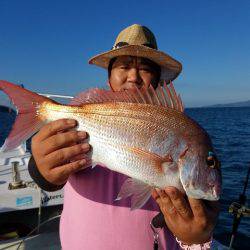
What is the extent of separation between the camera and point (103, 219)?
235cm

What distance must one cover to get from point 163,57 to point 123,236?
1589mm

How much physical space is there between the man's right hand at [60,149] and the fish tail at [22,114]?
0.28 feet

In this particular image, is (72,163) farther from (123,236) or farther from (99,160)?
(123,236)

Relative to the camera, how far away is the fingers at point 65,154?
2096mm

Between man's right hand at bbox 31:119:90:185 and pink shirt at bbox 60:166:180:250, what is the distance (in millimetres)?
297

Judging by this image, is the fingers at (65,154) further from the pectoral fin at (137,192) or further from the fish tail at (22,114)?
the pectoral fin at (137,192)

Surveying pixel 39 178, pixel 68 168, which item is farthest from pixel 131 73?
pixel 39 178

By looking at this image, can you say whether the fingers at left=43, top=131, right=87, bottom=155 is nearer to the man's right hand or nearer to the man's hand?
the man's right hand

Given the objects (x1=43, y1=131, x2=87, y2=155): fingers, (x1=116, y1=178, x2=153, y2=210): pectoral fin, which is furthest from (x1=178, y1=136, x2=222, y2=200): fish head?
(x1=43, y1=131, x2=87, y2=155): fingers

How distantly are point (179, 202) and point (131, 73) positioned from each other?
47.9 inches

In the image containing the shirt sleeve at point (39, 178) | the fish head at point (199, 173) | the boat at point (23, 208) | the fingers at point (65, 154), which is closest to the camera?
the fish head at point (199, 173)

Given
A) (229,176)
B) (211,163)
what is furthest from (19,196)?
(229,176)

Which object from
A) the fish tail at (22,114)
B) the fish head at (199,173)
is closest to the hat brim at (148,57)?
the fish tail at (22,114)

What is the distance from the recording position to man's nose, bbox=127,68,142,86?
8.92ft
